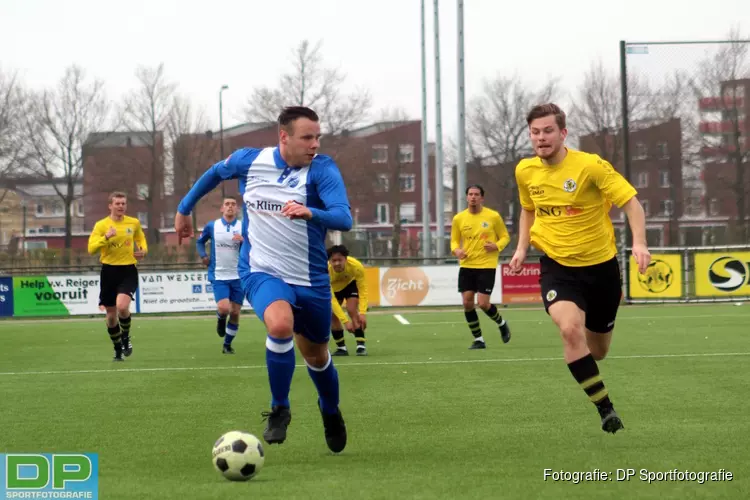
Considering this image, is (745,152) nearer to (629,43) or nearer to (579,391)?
(629,43)

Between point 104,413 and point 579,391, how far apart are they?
3.87 metres

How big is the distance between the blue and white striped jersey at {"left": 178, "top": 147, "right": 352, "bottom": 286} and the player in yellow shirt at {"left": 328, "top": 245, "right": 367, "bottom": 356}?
7.39 m

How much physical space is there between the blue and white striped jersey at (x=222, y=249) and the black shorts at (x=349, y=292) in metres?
1.90

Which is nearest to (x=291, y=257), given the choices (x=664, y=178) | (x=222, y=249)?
(x=222, y=249)

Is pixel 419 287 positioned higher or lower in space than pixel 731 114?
lower

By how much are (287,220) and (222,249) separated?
960 cm

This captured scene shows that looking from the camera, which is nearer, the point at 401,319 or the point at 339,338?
the point at 339,338

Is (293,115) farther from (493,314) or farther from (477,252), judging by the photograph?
(493,314)

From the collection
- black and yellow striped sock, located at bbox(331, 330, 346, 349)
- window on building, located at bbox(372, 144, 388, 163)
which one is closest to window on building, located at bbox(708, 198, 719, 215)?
black and yellow striped sock, located at bbox(331, 330, 346, 349)

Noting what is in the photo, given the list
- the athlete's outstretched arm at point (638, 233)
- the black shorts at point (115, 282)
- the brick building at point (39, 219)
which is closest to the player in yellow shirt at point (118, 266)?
the black shorts at point (115, 282)

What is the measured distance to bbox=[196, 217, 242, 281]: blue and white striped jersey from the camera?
15.9 m

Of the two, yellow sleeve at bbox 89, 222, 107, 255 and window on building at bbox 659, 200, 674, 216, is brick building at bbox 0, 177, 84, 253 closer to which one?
window on building at bbox 659, 200, 674, 216

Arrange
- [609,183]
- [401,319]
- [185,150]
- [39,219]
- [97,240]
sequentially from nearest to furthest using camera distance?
[609,183] < [97,240] < [401,319] < [185,150] < [39,219]

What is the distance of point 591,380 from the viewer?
22.6ft
